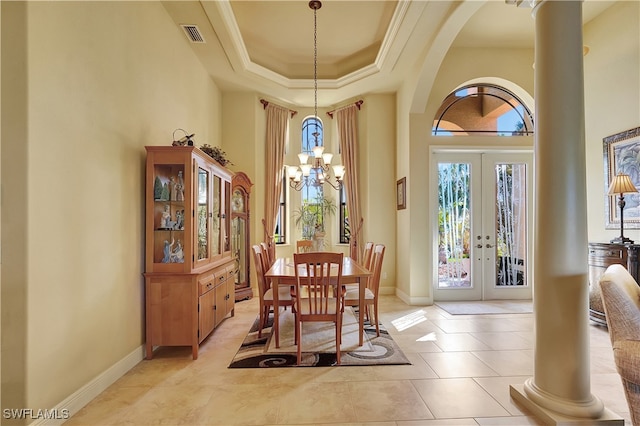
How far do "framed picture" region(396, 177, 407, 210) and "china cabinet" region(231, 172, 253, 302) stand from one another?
2559mm

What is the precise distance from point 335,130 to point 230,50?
8.23ft

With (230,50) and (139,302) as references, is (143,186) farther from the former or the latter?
(230,50)

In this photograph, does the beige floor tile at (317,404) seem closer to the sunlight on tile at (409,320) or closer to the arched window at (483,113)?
the sunlight on tile at (409,320)

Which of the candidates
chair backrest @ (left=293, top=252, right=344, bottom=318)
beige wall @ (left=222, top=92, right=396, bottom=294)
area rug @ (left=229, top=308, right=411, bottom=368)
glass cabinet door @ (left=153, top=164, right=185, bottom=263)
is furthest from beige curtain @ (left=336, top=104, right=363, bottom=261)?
glass cabinet door @ (left=153, top=164, right=185, bottom=263)

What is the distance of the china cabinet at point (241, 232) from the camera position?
4973mm

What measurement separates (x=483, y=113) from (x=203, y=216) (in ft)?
15.1

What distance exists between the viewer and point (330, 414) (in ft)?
6.78

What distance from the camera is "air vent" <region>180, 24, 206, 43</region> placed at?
12.2 ft

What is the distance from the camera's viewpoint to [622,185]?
11.4 feet

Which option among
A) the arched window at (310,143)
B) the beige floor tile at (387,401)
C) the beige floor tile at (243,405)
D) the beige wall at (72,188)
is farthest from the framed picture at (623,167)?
the beige wall at (72,188)

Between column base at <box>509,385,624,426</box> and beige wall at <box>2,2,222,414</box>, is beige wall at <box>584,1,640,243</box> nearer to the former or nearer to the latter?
column base at <box>509,385,624,426</box>

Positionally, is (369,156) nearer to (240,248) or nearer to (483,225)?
(483,225)

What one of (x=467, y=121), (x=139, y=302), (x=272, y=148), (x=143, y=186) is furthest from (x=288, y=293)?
(x=467, y=121)

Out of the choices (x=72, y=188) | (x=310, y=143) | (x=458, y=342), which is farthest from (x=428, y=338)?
(x=310, y=143)
